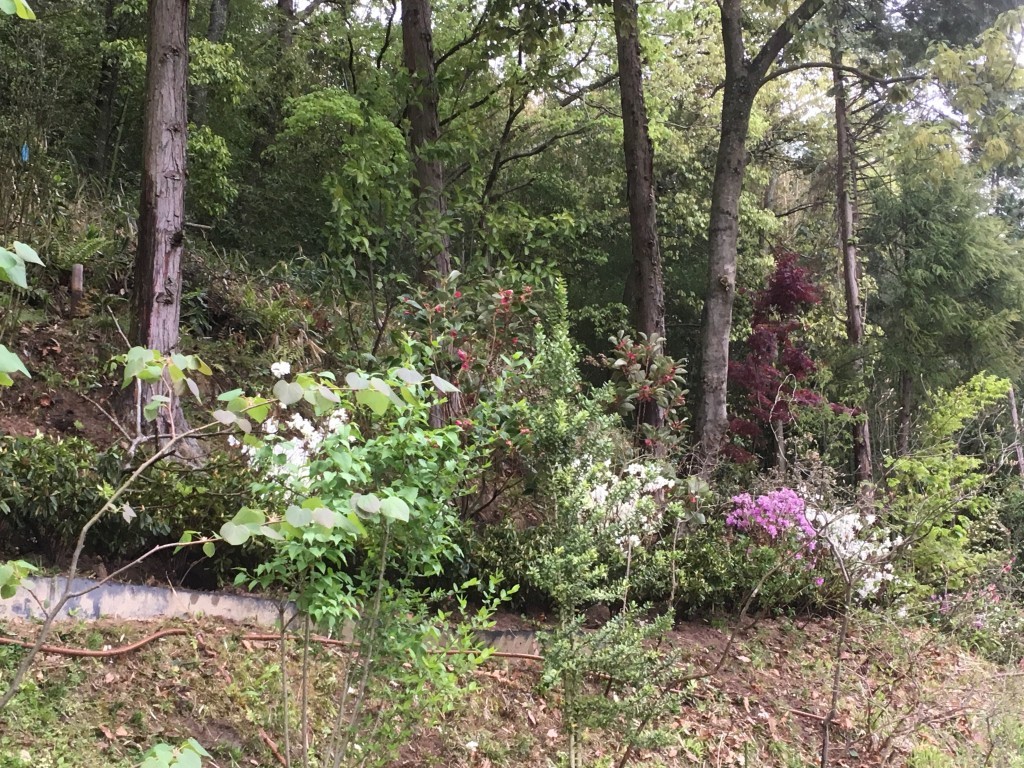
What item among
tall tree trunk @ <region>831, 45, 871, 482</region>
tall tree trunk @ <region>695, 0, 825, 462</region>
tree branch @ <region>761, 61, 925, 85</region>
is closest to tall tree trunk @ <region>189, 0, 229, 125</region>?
tall tree trunk @ <region>695, 0, 825, 462</region>

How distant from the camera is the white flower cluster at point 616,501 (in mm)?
2965

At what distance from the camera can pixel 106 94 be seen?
9.94 metres

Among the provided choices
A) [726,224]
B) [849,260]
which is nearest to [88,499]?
[726,224]

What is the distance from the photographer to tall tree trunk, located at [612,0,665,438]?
20.4 ft

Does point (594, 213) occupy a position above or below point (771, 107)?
below

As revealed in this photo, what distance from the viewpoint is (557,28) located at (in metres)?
6.38

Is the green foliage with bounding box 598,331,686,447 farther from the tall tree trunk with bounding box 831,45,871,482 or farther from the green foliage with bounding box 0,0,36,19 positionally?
the tall tree trunk with bounding box 831,45,871,482

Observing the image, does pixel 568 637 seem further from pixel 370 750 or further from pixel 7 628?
pixel 7 628

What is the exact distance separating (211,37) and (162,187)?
7.31 meters

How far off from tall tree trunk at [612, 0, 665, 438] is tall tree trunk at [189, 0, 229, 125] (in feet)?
20.4

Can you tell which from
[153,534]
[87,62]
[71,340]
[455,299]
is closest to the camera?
[153,534]

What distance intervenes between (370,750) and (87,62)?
10434mm

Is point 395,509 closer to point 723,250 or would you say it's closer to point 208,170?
point 723,250

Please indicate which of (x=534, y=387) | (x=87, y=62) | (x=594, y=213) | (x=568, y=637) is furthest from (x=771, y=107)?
(x=568, y=637)
